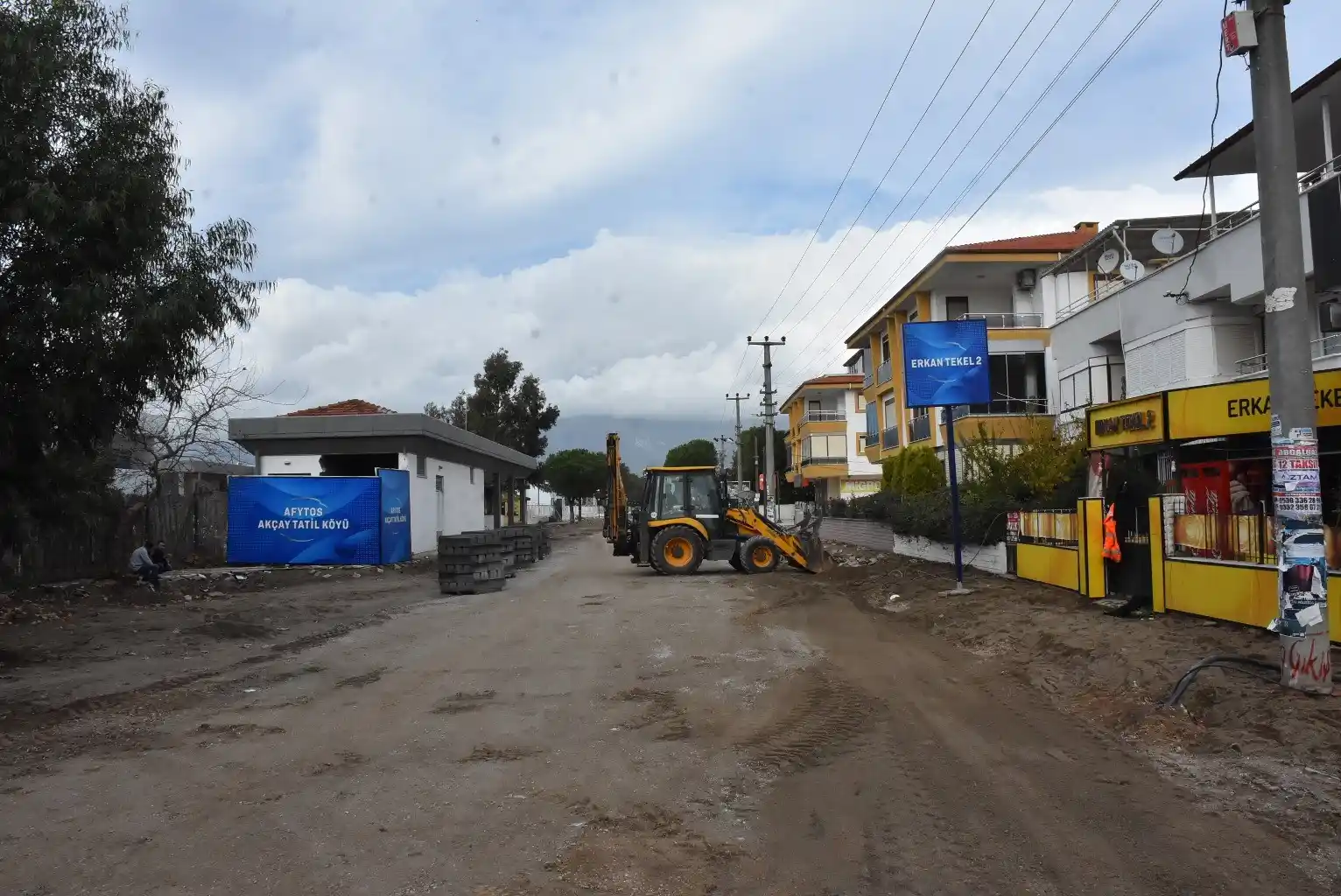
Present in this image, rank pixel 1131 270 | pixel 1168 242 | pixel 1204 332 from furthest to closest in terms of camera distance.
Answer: pixel 1131 270 → pixel 1168 242 → pixel 1204 332

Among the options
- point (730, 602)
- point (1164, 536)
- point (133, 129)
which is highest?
point (133, 129)

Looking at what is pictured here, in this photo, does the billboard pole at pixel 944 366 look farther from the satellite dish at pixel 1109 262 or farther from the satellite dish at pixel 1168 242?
the satellite dish at pixel 1109 262

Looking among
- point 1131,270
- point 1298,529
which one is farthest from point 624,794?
point 1131,270

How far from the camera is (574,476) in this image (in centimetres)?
10438

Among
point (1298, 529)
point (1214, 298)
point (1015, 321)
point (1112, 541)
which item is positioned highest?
point (1015, 321)

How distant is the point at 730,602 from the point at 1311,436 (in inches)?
460

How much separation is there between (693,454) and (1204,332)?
4285 inches

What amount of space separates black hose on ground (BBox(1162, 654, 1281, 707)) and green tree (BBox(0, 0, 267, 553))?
1048cm

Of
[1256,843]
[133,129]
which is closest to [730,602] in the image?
[133,129]

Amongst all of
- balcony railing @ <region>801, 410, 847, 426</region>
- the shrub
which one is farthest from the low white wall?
balcony railing @ <region>801, 410, 847, 426</region>

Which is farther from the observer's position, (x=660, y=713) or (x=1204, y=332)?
(x=1204, y=332)

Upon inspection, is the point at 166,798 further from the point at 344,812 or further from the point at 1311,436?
the point at 1311,436

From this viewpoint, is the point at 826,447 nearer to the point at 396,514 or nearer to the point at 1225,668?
the point at 396,514

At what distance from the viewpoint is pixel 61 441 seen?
1155 cm
